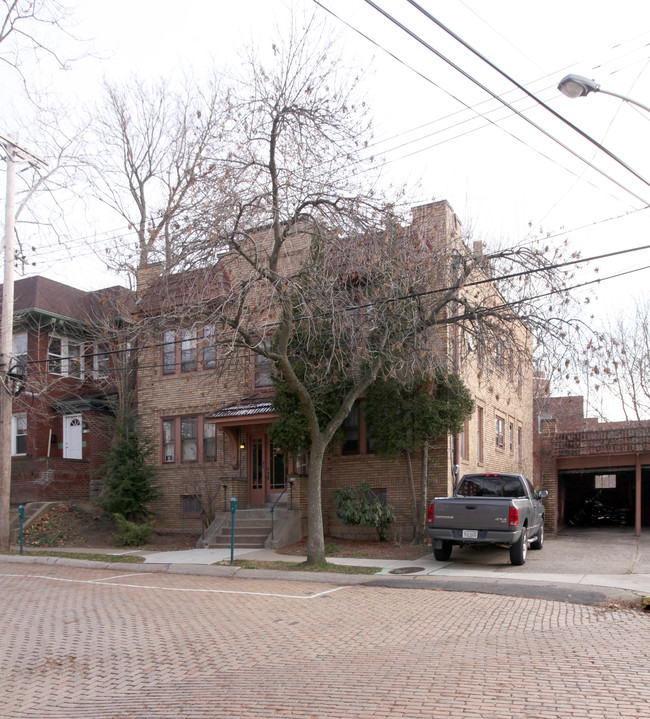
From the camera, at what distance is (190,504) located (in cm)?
2223

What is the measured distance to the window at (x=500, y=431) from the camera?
23.7 m

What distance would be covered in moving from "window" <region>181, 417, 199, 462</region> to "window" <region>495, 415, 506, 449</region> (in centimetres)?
1011

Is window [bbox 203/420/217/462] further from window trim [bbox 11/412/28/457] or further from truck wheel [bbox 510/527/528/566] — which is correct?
truck wheel [bbox 510/527/528/566]

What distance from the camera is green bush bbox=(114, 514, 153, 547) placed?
19.3 metres

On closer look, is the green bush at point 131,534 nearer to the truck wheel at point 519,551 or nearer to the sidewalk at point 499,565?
the sidewalk at point 499,565

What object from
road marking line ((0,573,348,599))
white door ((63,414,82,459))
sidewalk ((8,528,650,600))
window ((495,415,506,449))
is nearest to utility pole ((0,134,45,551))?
sidewalk ((8,528,650,600))

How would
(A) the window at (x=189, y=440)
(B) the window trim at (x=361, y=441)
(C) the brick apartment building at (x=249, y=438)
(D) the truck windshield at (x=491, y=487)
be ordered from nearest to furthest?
(D) the truck windshield at (x=491, y=487) < (C) the brick apartment building at (x=249, y=438) < (B) the window trim at (x=361, y=441) < (A) the window at (x=189, y=440)

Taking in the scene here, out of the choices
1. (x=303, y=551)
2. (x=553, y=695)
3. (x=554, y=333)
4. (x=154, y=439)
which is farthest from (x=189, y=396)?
(x=553, y=695)

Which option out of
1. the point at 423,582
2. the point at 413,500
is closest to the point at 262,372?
the point at 413,500

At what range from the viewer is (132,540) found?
19.4 meters

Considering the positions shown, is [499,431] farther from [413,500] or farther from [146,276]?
[146,276]

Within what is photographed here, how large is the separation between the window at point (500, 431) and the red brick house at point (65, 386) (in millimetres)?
13654

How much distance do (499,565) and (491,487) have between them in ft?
5.94

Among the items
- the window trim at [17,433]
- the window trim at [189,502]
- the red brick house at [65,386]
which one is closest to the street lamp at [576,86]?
the window trim at [189,502]
